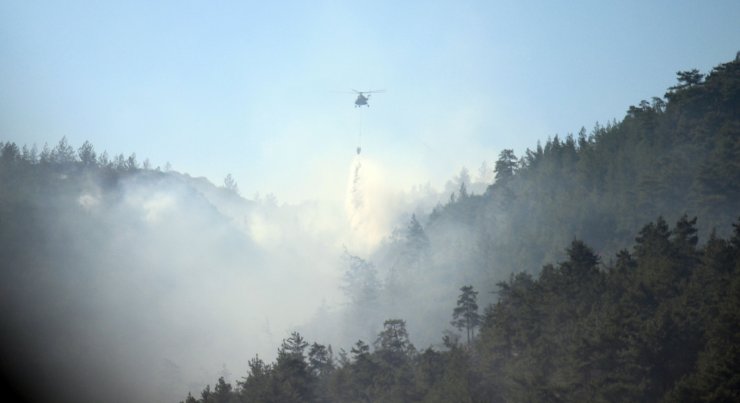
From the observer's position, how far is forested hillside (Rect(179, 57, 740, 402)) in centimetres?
4547

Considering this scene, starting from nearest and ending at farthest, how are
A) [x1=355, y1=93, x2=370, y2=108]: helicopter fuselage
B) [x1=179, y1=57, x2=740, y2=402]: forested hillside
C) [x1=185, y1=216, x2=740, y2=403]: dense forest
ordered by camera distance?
[x1=185, y1=216, x2=740, y2=403]: dense forest
[x1=179, y1=57, x2=740, y2=402]: forested hillside
[x1=355, y1=93, x2=370, y2=108]: helicopter fuselage

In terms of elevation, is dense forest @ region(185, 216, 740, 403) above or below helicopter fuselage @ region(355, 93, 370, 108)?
below

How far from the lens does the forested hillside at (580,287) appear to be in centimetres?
4547

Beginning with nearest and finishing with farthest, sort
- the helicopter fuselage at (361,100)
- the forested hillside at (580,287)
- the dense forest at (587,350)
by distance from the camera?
the dense forest at (587,350) < the forested hillside at (580,287) < the helicopter fuselage at (361,100)

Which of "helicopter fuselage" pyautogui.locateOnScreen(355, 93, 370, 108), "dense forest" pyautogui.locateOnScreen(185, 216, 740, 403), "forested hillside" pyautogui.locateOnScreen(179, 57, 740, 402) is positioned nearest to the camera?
"dense forest" pyautogui.locateOnScreen(185, 216, 740, 403)

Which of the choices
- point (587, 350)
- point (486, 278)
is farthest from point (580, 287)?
point (486, 278)

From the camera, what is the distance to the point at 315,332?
129m

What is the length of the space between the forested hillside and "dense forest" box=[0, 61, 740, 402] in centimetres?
19

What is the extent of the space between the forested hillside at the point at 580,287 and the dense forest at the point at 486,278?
7.4 inches

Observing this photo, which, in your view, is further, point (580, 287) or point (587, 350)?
point (580, 287)

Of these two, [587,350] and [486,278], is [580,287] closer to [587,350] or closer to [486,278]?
[587,350]

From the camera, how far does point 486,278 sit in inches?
4286

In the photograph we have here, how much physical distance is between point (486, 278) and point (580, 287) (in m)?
50.0

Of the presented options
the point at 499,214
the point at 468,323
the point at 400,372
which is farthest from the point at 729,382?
the point at 499,214
